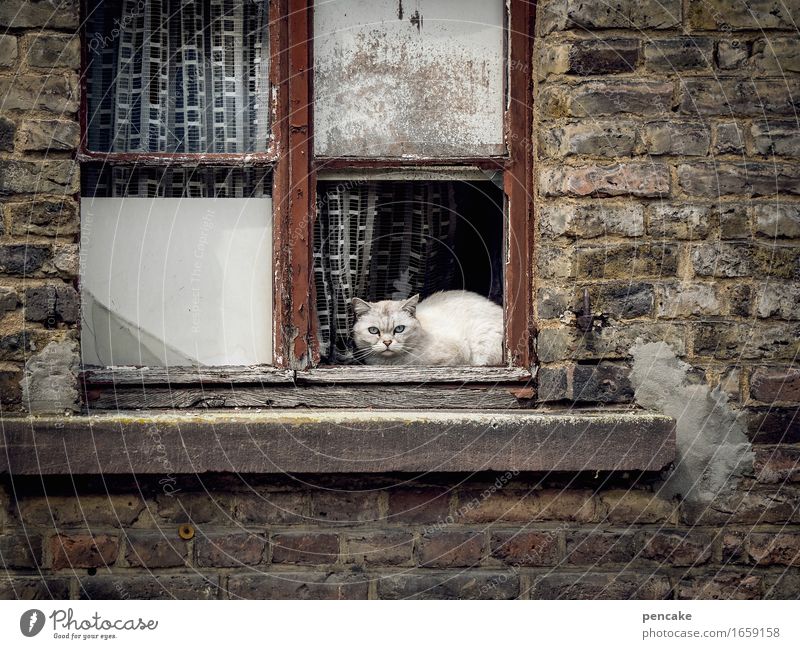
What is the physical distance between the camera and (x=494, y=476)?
3.85 meters

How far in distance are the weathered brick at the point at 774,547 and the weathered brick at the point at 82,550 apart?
93.9 inches

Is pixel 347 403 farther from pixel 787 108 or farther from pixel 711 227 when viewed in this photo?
pixel 787 108

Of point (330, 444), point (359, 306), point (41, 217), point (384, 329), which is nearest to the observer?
point (330, 444)

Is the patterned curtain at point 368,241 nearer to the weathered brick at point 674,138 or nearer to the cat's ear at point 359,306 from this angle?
the cat's ear at point 359,306

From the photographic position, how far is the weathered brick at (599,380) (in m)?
3.90

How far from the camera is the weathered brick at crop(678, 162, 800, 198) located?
3887 mm

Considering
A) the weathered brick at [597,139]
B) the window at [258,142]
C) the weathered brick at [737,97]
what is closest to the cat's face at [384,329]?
the window at [258,142]

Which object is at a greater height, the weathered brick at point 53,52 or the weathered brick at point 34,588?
the weathered brick at point 53,52

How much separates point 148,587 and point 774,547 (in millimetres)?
2342

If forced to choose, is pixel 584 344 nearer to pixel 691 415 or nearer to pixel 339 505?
pixel 691 415

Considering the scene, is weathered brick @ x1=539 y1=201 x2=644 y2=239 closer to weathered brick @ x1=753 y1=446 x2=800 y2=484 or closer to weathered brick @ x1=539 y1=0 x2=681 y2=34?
weathered brick @ x1=539 y1=0 x2=681 y2=34

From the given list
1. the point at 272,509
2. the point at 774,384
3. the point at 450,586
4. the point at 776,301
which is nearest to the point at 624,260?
the point at 776,301

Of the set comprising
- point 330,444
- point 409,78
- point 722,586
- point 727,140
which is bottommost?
point 722,586

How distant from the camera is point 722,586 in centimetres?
393
